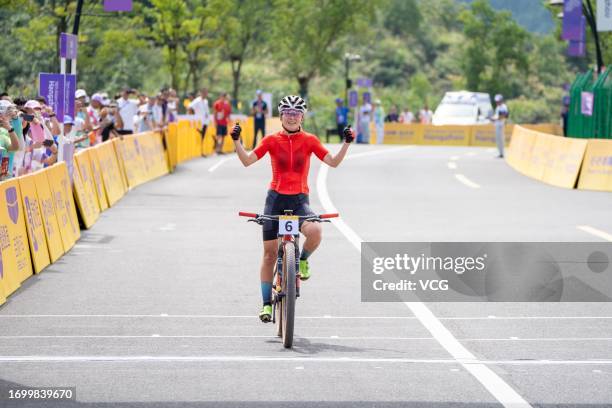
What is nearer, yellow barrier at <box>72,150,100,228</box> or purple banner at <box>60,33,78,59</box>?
yellow barrier at <box>72,150,100,228</box>

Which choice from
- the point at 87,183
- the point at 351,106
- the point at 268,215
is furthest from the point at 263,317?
the point at 351,106

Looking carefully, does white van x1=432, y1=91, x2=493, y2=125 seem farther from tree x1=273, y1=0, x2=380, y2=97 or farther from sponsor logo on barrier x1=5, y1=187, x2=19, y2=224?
sponsor logo on barrier x1=5, y1=187, x2=19, y2=224

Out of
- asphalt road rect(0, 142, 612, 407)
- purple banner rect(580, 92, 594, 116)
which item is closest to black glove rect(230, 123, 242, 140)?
asphalt road rect(0, 142, 612, 407)

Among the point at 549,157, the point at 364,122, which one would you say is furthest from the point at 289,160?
the point at 364,122

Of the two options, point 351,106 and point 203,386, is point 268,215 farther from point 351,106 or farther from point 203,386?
point 351,106

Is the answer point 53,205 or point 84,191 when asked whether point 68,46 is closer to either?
point 84,191

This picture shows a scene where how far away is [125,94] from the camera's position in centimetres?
2967

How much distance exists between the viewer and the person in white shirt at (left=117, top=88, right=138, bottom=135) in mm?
29761

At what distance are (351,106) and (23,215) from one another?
5056 centimetres

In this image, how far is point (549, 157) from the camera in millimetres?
32156

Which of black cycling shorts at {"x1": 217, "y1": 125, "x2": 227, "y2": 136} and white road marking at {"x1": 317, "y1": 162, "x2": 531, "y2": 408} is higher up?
white road marking at {"x1": 317, "y1": 162, "x2": 531, "y2": 408}

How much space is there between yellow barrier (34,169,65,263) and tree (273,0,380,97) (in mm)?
53255

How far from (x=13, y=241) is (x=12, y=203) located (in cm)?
44

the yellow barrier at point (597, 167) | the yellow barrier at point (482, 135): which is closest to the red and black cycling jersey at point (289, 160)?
the yellow barrier at point (597, 167)
